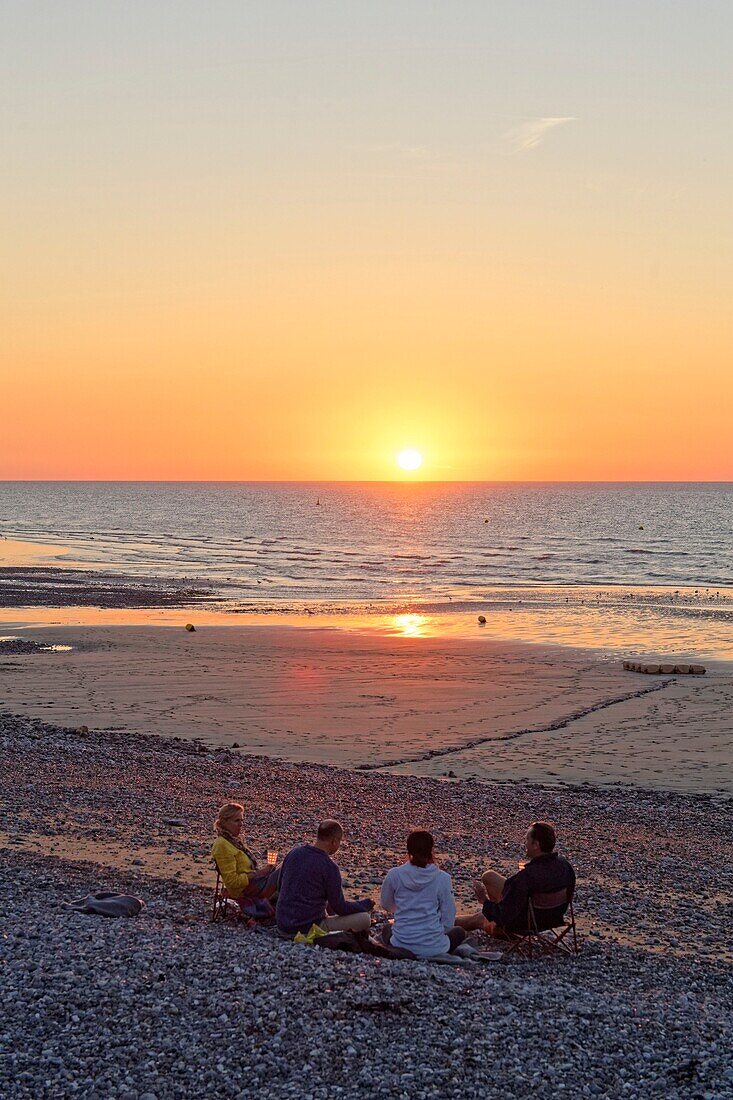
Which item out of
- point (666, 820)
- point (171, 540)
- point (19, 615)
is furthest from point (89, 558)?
point (666, 820)

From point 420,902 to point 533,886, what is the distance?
1.17 m

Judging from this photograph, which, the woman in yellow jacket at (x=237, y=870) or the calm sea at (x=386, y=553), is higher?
the calm sea at (x=386, y=553)

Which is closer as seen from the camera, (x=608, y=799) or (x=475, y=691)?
(x=608, y=799)

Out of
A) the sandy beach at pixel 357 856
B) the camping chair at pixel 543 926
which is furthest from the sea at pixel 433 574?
the camping chair at pixel 543 926

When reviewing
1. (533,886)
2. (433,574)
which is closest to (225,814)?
(533,886)

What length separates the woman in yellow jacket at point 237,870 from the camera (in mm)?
9750

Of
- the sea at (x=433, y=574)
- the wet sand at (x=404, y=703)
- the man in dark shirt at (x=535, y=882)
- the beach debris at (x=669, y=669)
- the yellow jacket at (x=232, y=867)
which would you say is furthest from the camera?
the sea at (x=433, y=574)

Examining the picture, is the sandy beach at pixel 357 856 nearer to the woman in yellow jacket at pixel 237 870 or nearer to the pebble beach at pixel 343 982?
the pebble beach at pixel 343 982

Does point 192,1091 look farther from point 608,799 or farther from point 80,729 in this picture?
point 80,729

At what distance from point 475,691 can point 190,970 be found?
725 inches

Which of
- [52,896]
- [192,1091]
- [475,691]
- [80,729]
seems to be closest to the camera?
[192,1091]

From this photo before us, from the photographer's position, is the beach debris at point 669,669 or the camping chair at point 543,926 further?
the beach debris at point 669,669

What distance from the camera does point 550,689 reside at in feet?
86.5

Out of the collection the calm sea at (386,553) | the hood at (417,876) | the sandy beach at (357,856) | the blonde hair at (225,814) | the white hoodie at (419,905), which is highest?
the calm sea at (386,553)
